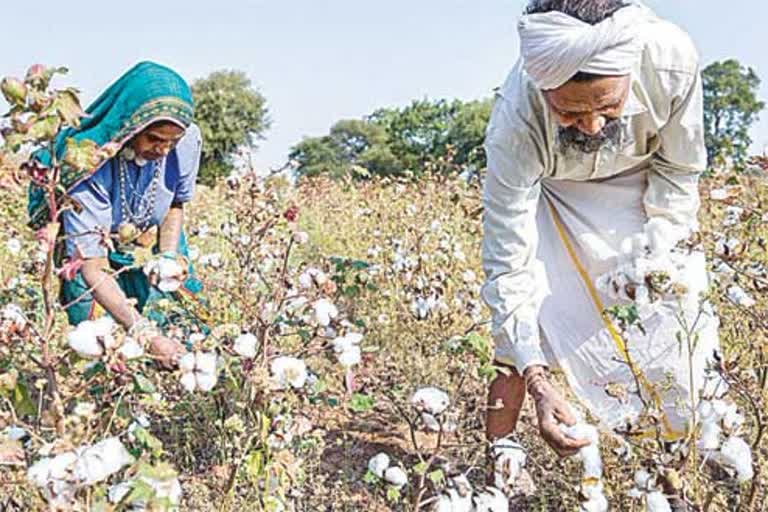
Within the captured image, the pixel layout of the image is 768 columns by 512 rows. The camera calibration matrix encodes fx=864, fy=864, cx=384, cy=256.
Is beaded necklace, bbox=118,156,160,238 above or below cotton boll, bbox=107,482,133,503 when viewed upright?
below

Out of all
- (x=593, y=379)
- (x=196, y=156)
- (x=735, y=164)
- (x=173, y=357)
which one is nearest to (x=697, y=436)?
(x=593, y=379)

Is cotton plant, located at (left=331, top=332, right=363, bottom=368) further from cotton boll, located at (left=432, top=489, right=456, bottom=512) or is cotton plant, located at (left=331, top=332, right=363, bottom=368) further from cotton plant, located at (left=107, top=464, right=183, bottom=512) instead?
cotton plant, located at (left=107, top=464, right=183, bottom=512)

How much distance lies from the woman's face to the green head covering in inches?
1.1

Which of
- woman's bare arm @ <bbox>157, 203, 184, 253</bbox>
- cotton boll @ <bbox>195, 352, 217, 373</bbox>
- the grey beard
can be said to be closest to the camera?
cotton boll @ <bbox>195, 352, 217, 373</bbox>

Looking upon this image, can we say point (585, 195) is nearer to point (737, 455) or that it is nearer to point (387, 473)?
point (737, 455)

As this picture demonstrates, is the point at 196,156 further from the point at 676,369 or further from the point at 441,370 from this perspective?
the point at 676,369

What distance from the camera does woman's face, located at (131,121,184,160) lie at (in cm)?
189

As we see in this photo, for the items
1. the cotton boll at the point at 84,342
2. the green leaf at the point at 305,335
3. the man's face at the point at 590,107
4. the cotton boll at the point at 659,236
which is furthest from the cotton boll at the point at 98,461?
the man's face at the point at 590,107

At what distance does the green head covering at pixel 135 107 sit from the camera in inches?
72.9

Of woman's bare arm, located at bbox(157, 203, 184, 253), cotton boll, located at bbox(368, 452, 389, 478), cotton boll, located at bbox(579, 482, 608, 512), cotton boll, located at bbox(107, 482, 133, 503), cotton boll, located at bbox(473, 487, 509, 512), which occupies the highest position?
cotton boll, located at bbox(107, 482, 133, 503)

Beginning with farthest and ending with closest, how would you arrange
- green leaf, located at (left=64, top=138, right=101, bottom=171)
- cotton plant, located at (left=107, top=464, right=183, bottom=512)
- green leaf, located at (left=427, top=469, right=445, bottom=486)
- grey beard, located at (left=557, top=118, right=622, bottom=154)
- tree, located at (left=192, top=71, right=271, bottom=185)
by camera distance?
tree, located at (left=192, top=71, right=271, bottom=185), grey beard, located at (left=557, top=118, right=622, bottom=154), green leaf, located at (left=427, top=469, right=445, bottom=486), green leaf, located at (left=64, top=138, right=101, bottom=171), cotton plant, located at (left=107, top=464, right=183, bottom=512)

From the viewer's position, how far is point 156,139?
6.40ft

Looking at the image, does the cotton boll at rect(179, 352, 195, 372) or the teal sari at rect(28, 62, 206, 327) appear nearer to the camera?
the cotton boll at rect(179, 352, 195, 372)

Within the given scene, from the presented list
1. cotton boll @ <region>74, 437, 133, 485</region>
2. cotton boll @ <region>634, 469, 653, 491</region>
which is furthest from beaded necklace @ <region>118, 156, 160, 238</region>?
cotton boll @ <region>634, 469, 653, 491</region>
